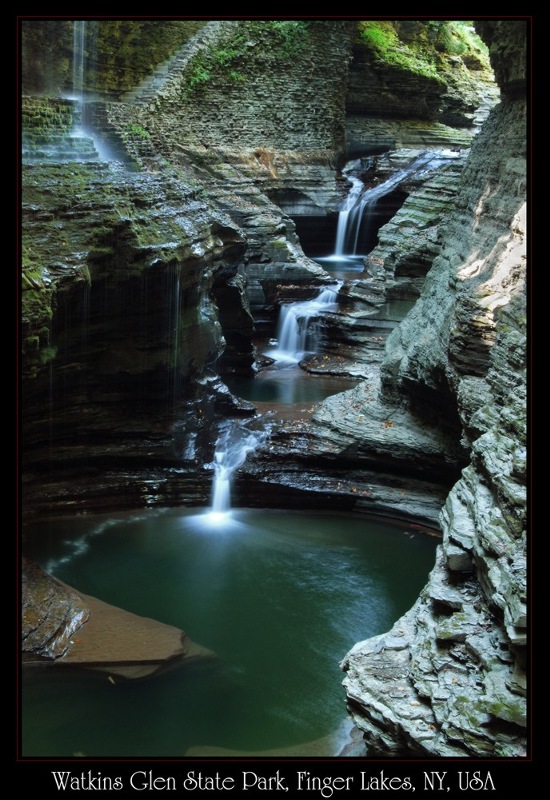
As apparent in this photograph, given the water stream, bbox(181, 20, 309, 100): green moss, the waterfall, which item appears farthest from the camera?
the water stream

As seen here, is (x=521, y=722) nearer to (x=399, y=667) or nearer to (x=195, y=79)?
(x=399, y=667)

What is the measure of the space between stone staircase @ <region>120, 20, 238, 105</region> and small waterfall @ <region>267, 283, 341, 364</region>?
7.14 metres

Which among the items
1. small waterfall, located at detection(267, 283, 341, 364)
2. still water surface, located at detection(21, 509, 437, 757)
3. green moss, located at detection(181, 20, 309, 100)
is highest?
green moss, located at detection(181, 20, 309, 100)

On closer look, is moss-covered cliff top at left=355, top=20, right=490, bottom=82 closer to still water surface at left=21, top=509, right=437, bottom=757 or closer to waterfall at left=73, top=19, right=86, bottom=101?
waterfall at left=73, top=19, right=86, bottom=101

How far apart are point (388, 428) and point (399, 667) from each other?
19.9 feet

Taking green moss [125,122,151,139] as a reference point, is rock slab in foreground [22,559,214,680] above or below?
below

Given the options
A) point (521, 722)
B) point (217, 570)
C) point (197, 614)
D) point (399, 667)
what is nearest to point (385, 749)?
point (399, 667)

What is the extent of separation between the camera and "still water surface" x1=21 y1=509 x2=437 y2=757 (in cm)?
793

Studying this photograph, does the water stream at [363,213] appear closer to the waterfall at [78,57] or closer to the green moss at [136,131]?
the green moss at [136,131]

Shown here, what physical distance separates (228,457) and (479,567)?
645cm

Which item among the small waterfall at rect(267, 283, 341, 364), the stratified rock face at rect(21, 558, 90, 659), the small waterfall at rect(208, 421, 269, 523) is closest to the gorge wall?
the small waterfall at rect(208, 421, 269, 523)

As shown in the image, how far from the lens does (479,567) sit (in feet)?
22.1

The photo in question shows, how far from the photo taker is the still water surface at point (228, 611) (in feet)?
26.0

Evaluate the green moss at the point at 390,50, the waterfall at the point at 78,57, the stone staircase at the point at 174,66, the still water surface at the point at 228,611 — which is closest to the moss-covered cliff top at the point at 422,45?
the green moss at the point at 390,50
